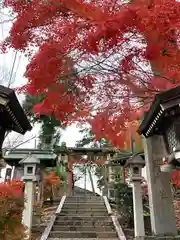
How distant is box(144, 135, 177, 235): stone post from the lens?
880 centimetres

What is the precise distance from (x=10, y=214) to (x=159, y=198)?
5295 mm

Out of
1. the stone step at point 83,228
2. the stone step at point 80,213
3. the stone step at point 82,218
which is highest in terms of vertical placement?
the stone step at point 80,213

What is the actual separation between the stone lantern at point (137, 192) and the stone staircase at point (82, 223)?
136 cm

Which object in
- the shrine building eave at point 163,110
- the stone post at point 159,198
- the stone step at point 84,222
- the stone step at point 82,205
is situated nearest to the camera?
the shrine building eave at point 163,110

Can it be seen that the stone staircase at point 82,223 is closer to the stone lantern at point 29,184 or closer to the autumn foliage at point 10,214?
the stone lantern at point 29,184

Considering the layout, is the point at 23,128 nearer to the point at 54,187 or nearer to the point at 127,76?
the point at 127,76

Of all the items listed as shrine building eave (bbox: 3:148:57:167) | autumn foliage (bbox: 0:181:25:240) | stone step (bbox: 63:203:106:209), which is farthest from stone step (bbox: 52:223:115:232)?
autumn foliage (bbox: 0:181:25:240)

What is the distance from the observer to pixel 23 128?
22.6 feet

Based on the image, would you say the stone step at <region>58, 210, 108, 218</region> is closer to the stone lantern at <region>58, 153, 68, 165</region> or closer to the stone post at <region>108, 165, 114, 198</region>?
the stone post at <region>108, 165, 114, 198</region>

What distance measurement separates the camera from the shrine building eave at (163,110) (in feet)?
18.5

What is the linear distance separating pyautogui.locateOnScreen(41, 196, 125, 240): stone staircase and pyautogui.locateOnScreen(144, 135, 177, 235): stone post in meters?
2.23

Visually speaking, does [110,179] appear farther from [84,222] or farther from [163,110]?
[163,110]

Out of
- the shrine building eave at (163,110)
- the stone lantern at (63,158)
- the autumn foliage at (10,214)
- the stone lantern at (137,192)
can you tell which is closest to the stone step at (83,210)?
the stone lantern at (137,192)

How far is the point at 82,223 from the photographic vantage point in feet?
39.7
